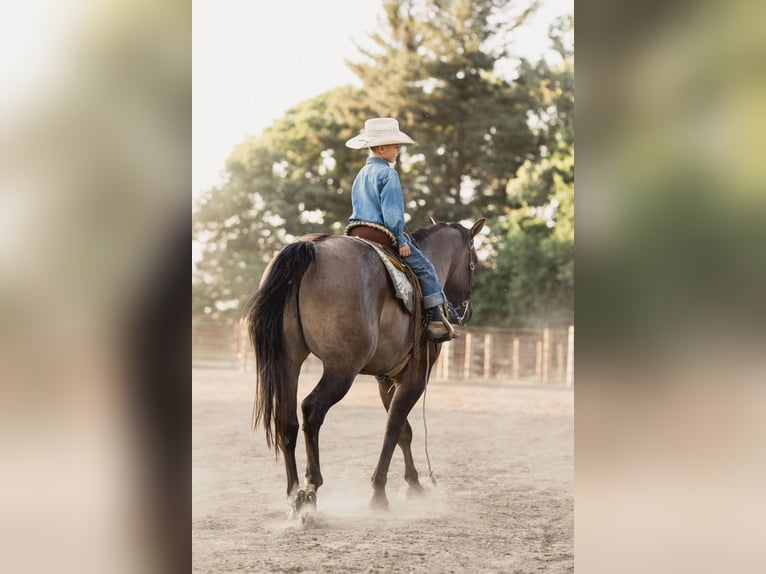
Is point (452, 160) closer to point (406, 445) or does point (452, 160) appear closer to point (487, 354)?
point (487, 354)

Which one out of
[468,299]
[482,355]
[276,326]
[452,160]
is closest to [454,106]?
[452,160]

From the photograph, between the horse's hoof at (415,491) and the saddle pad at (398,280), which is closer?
the saddle pad at (398,280)

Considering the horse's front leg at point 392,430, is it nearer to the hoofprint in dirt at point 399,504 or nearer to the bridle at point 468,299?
the hoofprint in dirt at point 399,504

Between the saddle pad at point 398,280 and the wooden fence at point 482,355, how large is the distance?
44.5 feet

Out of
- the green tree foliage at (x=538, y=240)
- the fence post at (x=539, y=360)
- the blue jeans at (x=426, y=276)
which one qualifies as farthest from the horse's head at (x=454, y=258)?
the green tree foliage at (x=538, y=240)

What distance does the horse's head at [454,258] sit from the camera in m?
6.06

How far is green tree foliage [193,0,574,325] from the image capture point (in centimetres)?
2081

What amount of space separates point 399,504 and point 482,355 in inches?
567

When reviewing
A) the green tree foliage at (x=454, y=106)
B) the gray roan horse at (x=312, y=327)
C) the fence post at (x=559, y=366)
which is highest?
the green tree foliage at (x=454, y=106)

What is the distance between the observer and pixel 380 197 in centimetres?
530
